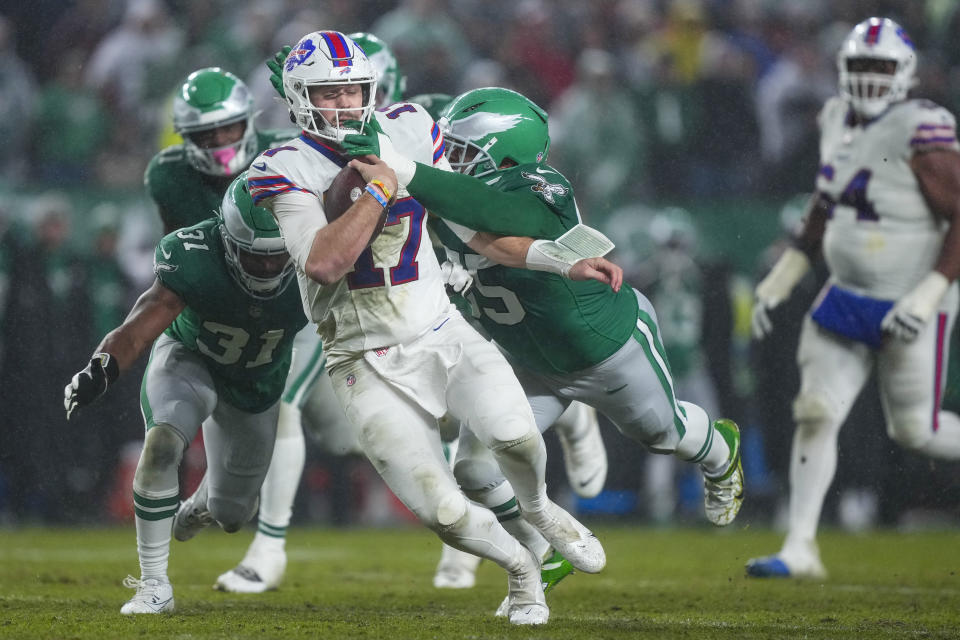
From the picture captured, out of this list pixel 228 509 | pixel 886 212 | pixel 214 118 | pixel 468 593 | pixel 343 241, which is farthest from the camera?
pixel 886 212

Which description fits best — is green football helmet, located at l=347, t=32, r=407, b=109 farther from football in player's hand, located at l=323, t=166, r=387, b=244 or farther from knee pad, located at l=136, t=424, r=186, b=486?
football in player's hand, located at l=323, t=166, r=387, b=244

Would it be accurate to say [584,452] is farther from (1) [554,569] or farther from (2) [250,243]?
(2) [250,243]

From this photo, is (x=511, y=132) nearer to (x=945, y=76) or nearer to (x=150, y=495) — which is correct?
(x=150, y=495)

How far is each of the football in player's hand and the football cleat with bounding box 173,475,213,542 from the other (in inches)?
59.7

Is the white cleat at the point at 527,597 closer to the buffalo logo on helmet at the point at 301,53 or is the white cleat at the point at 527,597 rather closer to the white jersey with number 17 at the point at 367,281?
the white jersey with number 17 at the point at 367,281

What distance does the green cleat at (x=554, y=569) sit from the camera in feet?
14.2

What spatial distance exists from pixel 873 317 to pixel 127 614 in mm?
3195

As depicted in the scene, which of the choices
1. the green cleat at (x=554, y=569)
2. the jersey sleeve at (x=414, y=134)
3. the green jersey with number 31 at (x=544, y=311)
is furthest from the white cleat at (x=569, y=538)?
the jersey sleeve at (x=414, y=134)

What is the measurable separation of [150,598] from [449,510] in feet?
3.71

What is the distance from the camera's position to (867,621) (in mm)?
4199

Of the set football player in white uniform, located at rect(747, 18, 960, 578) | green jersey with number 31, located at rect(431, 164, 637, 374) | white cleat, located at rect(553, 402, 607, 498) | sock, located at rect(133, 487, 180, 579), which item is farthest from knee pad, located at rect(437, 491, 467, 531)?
football player in white uniform, located at rect(747, 18, 960, 578)

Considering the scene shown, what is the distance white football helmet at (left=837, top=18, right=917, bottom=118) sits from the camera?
5711 millimetres

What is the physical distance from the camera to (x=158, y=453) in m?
4.26

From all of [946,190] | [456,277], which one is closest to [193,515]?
[456,277]
